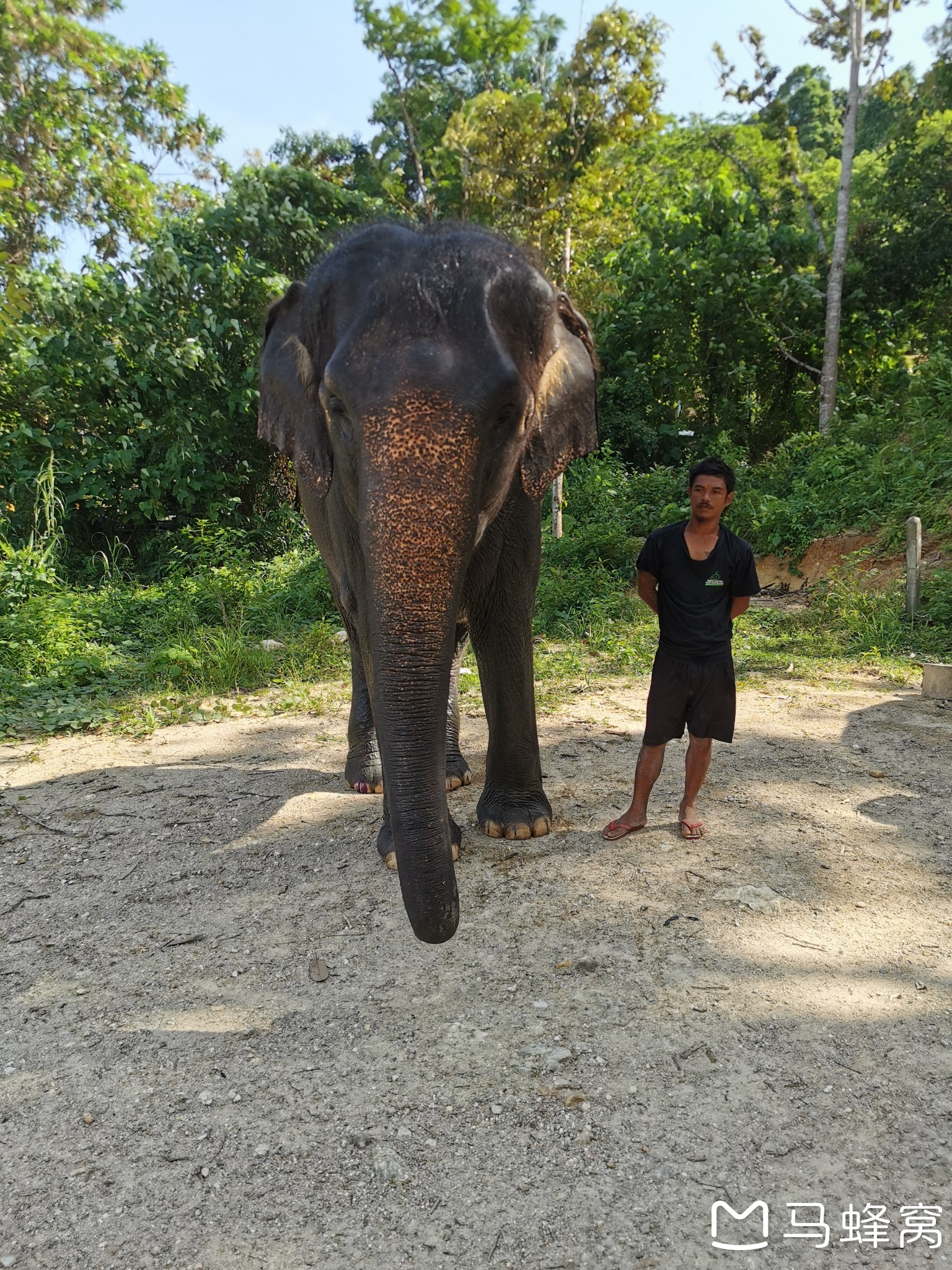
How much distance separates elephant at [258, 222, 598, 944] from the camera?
232cm

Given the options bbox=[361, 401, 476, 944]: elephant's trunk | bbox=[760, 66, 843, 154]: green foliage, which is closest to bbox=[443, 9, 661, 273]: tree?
bbox=[361, 401, 476, 944]: elephant's trunk

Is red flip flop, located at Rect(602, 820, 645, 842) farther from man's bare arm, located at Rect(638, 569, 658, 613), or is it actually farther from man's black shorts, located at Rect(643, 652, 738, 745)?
man's bare arm, located at Rect(638, 569, 658, 613)

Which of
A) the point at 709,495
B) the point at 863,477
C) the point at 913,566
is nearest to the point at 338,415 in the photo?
the point at 709,495

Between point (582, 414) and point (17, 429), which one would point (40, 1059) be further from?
point (17, 429)

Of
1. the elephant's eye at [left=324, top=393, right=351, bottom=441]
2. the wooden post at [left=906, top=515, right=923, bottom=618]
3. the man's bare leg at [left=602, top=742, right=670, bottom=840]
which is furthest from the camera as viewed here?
the wooden post at [left=906, top=515, right=923, bottom=618]

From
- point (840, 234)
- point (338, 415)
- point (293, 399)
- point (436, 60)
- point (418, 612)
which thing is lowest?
point (418, 612)

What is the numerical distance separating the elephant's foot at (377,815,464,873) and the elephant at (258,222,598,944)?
0.02 m

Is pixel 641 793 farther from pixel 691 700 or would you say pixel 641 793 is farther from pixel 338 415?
pixel 338 415

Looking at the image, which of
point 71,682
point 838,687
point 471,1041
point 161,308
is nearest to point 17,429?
point 161,308

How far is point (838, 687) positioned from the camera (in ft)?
20.5

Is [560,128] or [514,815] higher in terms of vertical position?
[560,128]

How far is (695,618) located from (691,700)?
1.13ft

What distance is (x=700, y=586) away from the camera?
3.48 m

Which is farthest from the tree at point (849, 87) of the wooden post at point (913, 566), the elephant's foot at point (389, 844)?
the elephant's foot at point (389, 844)
